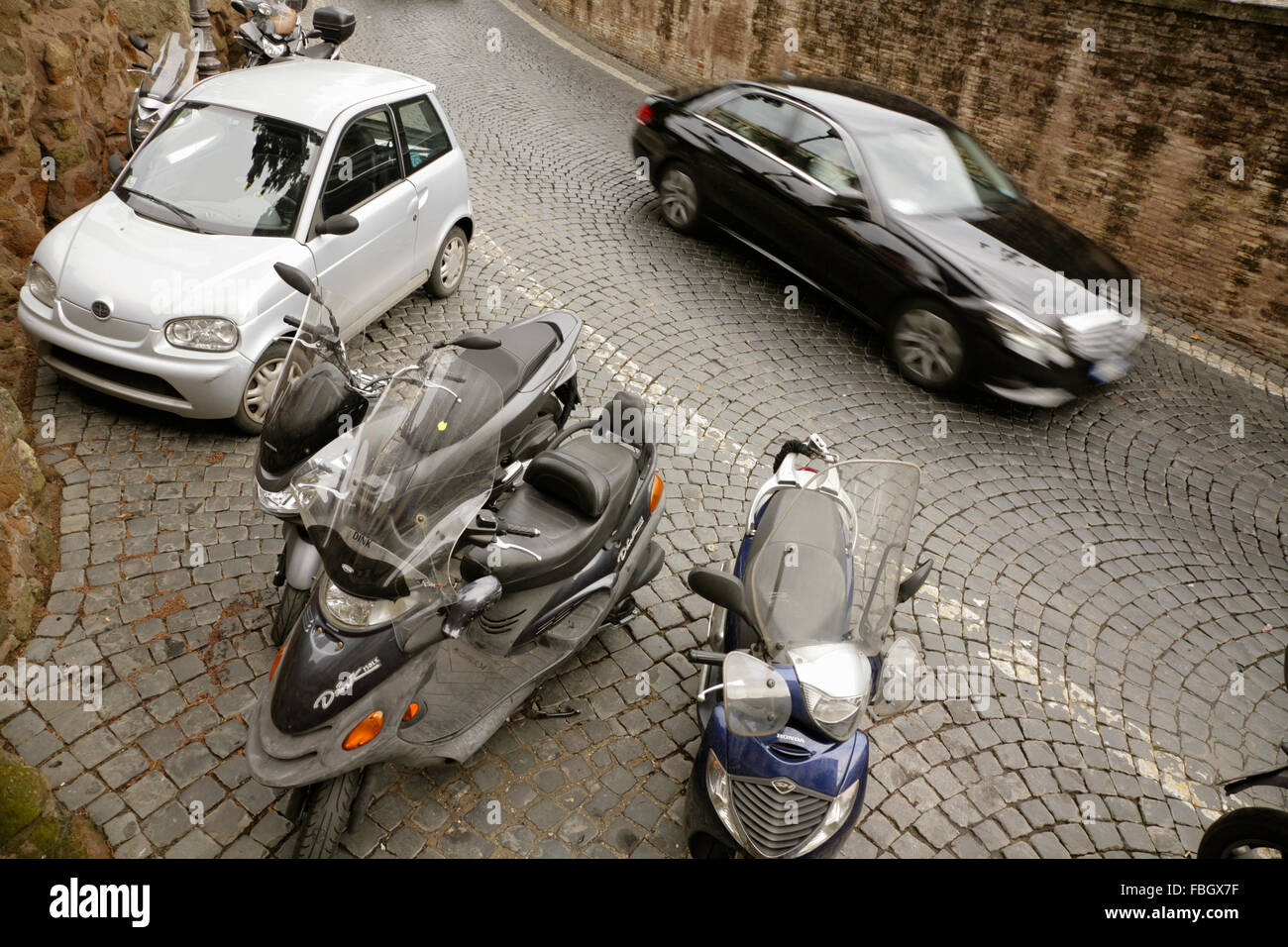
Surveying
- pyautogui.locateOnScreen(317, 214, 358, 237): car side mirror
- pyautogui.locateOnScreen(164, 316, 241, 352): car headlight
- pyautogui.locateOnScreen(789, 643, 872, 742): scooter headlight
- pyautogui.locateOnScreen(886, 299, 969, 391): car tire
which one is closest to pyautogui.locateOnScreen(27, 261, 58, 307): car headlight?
pyautogui.locateOnScreen(164, 316, 241, 352): car headlight

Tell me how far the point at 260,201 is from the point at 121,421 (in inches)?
68.6

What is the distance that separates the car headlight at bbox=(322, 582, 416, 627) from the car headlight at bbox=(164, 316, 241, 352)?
106 inches

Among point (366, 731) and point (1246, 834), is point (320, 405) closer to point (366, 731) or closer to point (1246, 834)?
point (366, 731)

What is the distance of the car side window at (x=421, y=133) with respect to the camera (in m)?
6.73

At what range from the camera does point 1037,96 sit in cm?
1022

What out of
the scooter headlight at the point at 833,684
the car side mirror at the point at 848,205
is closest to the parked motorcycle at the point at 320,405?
the scooter headlight at the point at 833,684

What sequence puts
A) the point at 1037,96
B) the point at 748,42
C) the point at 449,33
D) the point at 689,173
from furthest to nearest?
the point at 449,33
the point at 748,42
the point at 1037,96
the point at 689,173

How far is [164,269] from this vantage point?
533 cm

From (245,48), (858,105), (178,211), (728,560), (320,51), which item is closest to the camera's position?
(728,560)

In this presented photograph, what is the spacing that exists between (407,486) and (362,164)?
3976mm

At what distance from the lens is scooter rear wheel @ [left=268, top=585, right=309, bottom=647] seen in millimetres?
4250

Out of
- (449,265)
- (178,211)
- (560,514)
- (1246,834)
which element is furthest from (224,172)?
(1246,834)

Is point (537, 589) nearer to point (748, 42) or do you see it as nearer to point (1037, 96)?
point (1037, 96)
